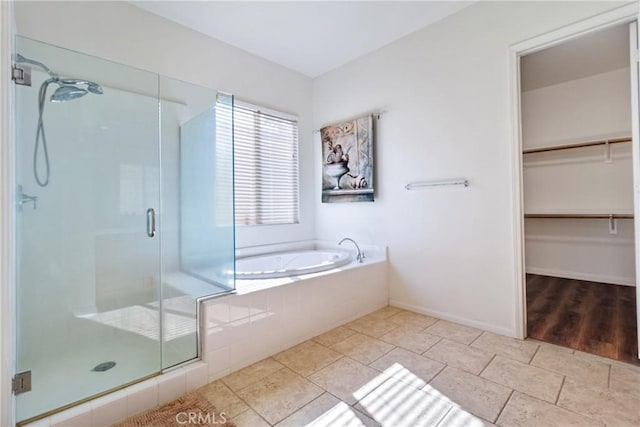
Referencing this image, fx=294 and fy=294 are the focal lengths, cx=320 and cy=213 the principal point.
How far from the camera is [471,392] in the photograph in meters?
1.57

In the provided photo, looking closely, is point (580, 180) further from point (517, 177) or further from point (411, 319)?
point (411, 319)

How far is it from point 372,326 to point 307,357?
28.4 inches

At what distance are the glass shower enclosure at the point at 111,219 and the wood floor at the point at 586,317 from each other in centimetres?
246

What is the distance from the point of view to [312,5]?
2367mm

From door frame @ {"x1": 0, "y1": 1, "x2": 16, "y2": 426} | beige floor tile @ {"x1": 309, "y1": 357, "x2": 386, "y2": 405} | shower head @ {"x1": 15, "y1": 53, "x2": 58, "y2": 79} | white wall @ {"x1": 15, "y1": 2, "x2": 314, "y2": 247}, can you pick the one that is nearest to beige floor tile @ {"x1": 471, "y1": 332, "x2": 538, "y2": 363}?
beige floor tile @ {"x1": 309, "y1": 357, "x2": 386, "y2": 405}

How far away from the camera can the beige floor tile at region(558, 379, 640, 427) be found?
1.33 m

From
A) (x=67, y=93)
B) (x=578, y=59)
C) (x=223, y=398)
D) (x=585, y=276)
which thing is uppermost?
(x=578, y=59)

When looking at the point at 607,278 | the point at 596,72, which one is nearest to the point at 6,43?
the point at 596,72

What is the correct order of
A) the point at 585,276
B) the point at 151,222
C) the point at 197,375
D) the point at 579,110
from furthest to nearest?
the point at 585,276, the point at 579,110, the point at 151,222, the point at 197,375

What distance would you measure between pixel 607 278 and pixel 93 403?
5034 mm

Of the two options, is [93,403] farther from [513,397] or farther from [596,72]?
[596,72]

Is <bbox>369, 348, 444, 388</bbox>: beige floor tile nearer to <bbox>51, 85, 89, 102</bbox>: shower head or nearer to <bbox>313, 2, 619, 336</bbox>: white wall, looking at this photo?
<bbox>313, 2, 619, 336</bbox>: white wall

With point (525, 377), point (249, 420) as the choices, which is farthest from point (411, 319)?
point (249, 420)

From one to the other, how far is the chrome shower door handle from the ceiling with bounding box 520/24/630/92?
3589 mm
